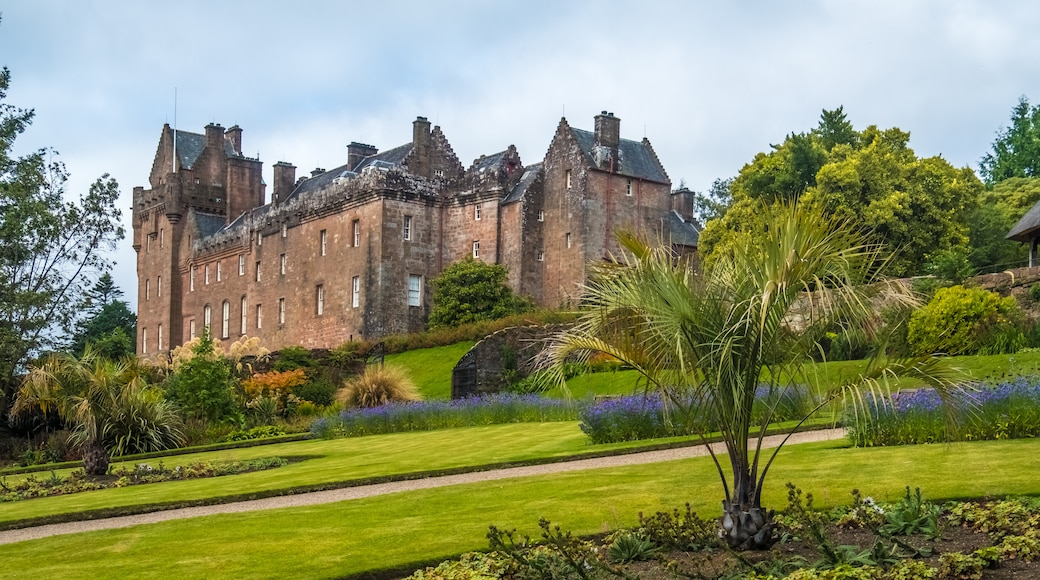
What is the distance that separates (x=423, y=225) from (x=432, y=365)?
12.9m

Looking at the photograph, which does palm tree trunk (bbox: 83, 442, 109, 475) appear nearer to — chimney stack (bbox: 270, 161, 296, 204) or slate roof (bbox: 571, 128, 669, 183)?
slate roof (bbox: 571, 128, 669, 183)

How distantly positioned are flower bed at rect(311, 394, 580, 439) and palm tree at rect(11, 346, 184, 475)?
11.4ft

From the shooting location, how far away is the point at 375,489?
15.2m

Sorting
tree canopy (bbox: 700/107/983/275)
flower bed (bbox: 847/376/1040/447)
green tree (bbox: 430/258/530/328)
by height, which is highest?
tree canopy (bbox: 700/107/983/275)

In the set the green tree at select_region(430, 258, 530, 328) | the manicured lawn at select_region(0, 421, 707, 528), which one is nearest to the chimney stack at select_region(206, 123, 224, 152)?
the green tree at select_region(430, 258, 530, 328)

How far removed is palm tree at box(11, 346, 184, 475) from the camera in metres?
20.2

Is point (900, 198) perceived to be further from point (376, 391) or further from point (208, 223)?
point (208, 223)

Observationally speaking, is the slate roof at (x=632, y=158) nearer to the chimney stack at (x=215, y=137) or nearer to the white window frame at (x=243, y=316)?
the white window frame at (x=243, y=316)

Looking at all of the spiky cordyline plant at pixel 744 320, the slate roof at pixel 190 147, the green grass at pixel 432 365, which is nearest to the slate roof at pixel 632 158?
the green grass at pixel 432 365

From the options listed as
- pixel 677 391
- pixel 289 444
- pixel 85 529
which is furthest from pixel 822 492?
pixel 289 444

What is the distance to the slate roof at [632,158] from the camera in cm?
4941

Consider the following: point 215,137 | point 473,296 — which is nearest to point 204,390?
point 473,296

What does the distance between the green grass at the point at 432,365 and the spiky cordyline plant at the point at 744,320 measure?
79.5ft

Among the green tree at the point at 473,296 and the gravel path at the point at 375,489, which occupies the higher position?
the green tree at the point at 473,296
